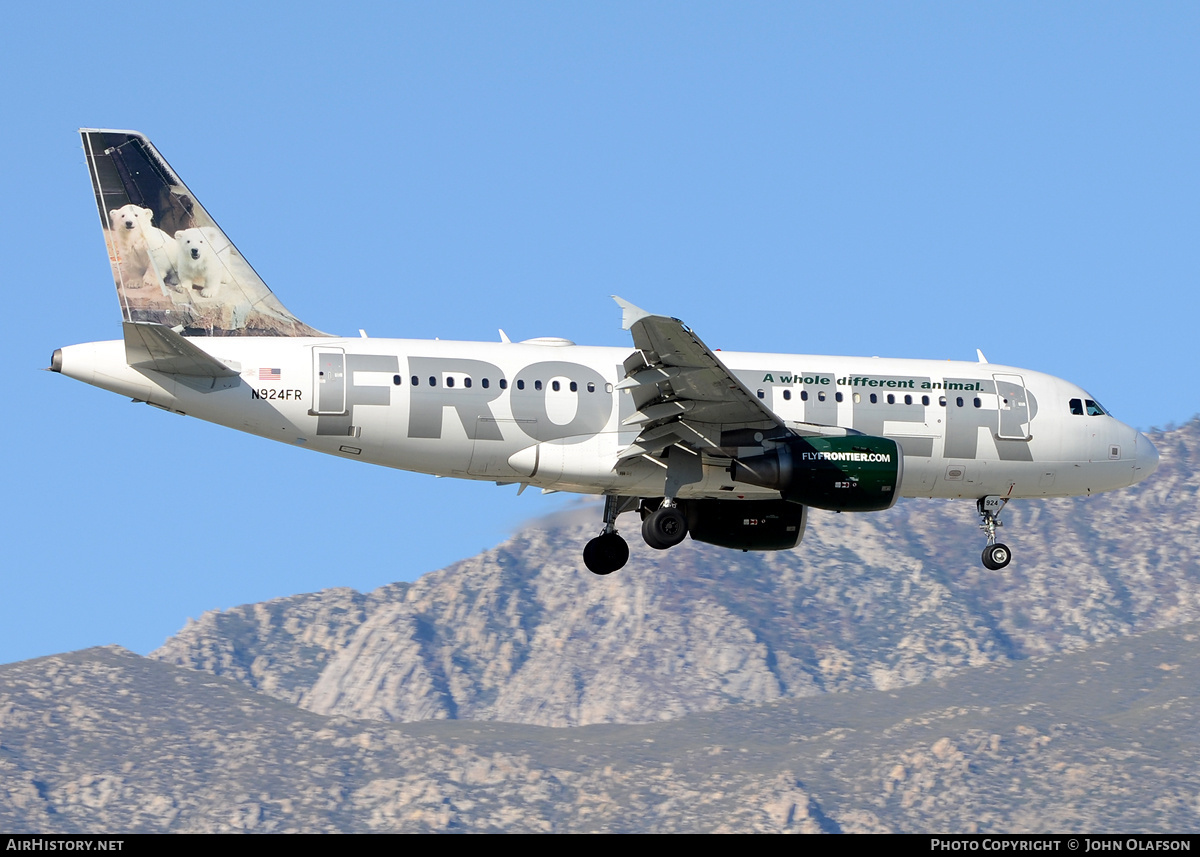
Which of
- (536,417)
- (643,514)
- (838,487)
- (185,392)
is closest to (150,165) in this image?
(185,392)

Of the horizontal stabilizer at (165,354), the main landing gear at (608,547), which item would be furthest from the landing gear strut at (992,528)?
the horizontal stabilizer at (165,354)

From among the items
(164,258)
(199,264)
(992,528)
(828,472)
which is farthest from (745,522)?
(164,258)

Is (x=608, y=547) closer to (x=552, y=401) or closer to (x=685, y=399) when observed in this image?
(x=552, y=401)

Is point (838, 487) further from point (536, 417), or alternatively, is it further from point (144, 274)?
point (144, 274)

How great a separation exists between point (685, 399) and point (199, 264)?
454 inches

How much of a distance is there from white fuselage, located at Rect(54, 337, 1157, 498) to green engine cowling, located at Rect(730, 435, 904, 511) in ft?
2.47

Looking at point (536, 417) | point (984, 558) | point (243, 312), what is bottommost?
point (984, 558)

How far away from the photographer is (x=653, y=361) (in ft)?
119

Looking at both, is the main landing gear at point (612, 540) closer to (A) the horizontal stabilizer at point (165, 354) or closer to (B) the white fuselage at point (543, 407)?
(B) the white fuselage at point (543, 407)

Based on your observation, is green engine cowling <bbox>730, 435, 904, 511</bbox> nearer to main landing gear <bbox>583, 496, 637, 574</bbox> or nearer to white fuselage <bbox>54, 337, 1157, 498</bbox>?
white fuselage <bbox>54, 337, 1157, 498</bbox>

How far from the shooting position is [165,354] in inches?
1426

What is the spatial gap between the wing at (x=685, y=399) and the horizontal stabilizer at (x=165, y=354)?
8.69 meters

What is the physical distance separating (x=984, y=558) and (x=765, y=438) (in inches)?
298

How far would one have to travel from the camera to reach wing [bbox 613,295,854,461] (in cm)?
3553
